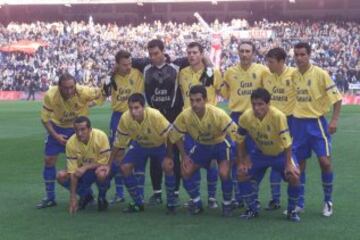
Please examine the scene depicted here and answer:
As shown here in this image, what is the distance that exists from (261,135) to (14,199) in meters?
3.63

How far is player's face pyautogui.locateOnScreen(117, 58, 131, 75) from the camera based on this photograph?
9.56 metres

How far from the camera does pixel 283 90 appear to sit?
9250 mm

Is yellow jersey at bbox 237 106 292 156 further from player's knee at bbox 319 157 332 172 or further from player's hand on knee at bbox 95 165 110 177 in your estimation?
player's hand on knee at bbox 95 165 110 177

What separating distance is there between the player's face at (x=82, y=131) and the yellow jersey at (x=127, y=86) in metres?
0.88

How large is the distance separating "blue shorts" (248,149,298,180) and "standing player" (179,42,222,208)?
763 mm

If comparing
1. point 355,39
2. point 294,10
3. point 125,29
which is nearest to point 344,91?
point 355,39

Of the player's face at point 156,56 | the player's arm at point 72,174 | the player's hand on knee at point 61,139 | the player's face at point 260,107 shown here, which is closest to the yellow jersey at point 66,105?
the player's hand on knee at point 61,139

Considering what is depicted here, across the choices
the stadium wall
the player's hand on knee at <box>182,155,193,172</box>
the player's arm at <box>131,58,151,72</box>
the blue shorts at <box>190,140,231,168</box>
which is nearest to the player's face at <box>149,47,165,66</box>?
the player's arm at <box>131,58,151,72</box>

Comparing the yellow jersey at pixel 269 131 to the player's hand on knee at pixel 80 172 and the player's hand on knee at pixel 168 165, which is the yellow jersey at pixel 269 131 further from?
the player's hand on knee at pixel 80 172

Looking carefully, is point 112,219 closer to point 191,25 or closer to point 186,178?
point 186,178

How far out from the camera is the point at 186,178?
29.2 feet

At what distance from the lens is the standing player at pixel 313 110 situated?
8.73 metres

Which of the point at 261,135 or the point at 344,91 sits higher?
the point at 261,135

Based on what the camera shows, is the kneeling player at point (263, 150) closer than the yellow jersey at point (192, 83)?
Yes
